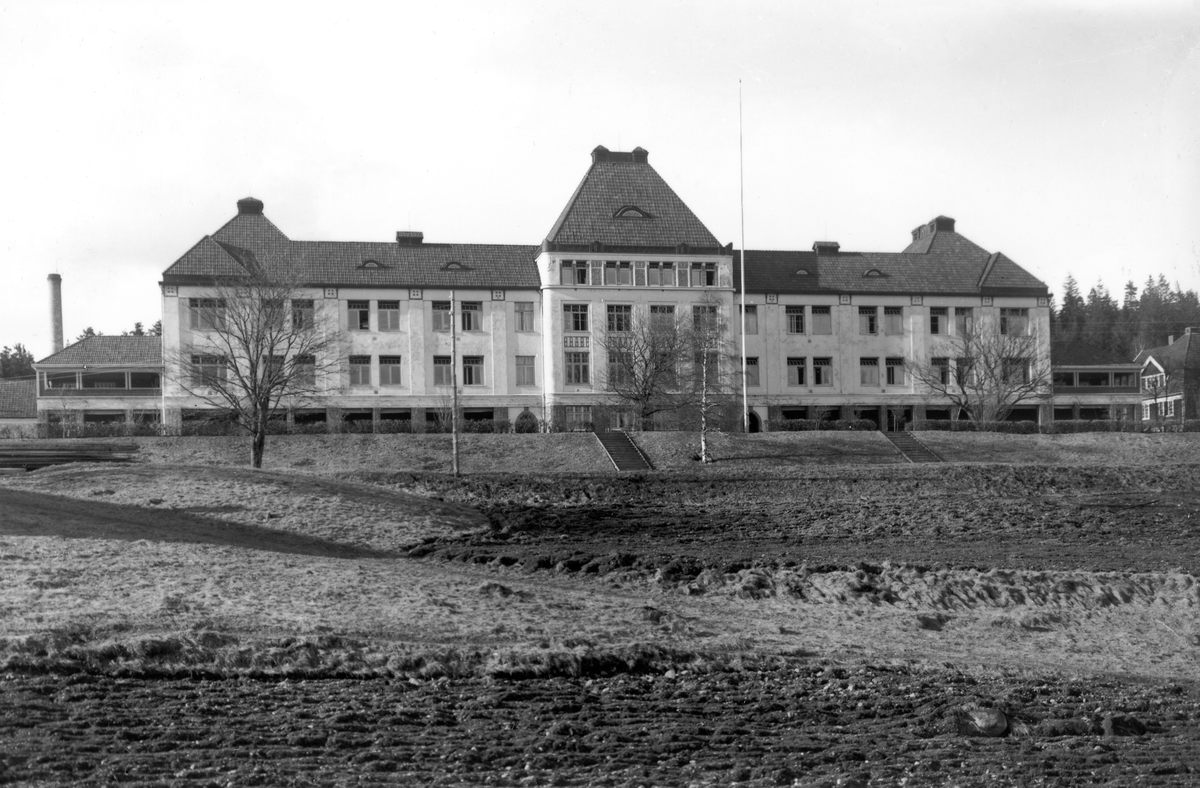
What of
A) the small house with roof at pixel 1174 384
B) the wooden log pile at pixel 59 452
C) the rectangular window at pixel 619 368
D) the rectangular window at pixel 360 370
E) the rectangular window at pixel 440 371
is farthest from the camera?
the small house with roof at pixel 1174 384

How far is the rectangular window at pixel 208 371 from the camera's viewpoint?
149 feet

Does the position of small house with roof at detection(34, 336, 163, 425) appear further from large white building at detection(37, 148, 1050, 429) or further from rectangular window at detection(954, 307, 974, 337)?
rectangular window at detection(954, 307, 974, 337)

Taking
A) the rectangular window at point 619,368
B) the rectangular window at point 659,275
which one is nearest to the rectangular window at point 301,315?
the rectangular window at point 619,368

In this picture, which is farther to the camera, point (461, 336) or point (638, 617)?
point (461, 336)

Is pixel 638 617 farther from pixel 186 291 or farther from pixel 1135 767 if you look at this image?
pixel 186 291

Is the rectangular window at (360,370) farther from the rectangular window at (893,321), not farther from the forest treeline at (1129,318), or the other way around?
the forest treeline at (1129,318)

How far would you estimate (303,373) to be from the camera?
48.6 m

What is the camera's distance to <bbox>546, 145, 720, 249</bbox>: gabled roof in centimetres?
6662

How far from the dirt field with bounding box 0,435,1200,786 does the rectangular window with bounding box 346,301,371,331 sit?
119 feet

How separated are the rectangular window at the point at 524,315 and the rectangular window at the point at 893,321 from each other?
73.5 feet

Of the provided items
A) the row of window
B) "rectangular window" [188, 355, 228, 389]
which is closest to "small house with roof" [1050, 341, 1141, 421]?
the row of window

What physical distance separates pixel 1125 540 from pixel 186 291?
5134 centimetres

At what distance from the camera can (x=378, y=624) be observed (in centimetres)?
1502

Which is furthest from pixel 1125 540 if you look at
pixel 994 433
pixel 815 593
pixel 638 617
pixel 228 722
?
pixel 994 433
